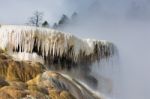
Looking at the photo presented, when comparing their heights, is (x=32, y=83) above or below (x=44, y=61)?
below

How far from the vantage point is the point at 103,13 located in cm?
9031

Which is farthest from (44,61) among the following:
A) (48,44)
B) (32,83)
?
(32,83)

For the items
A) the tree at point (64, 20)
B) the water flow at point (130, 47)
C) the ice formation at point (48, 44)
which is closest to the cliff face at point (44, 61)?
the ice formation at point (48, 44)

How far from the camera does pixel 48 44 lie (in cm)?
2000

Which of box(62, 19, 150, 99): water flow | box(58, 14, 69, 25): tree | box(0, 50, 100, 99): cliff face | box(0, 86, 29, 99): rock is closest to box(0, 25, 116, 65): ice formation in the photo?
box(0, 50, 100, 99): cliff face

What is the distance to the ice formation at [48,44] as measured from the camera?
1948 centimetres

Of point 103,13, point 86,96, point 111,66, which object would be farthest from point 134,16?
point 86,96

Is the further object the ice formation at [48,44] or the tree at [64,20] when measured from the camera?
the tree at [64,20]

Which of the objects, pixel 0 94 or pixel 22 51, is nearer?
pixel 0 94

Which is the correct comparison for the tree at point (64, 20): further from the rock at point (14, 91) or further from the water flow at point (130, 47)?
the rock at point (14, 91)

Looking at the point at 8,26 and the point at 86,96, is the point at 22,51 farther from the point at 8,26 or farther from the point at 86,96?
the point at 86,96

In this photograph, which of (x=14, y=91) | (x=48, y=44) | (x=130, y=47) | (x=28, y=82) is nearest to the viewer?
(x=14, y=91)

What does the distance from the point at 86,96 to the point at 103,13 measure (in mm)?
75158

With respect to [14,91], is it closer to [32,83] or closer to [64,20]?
[32,83]
